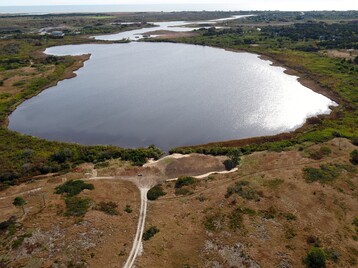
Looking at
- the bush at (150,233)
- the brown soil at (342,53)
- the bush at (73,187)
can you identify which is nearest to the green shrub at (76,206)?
the bush at (73,187)

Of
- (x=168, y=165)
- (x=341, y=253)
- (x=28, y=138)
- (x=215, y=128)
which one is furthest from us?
(x=215, y=128)

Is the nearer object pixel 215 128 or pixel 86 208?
pixel 86 208

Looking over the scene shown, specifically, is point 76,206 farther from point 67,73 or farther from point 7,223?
point 67,73

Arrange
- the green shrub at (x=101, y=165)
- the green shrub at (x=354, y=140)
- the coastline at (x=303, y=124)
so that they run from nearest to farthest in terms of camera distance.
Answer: the green shrub at (x=101, y=165) < the green shrub at (x=354, y=140) < the coastline at (x=303, y=124)

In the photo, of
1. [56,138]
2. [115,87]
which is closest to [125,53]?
[115,87]

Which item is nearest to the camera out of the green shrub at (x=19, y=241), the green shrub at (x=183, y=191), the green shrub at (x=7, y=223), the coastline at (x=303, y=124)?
the green shrub at (x=19, y=241)

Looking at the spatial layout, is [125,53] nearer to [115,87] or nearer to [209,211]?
[115,87]

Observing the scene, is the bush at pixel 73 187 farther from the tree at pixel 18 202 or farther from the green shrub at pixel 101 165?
the green shrub at pixel 101 165
